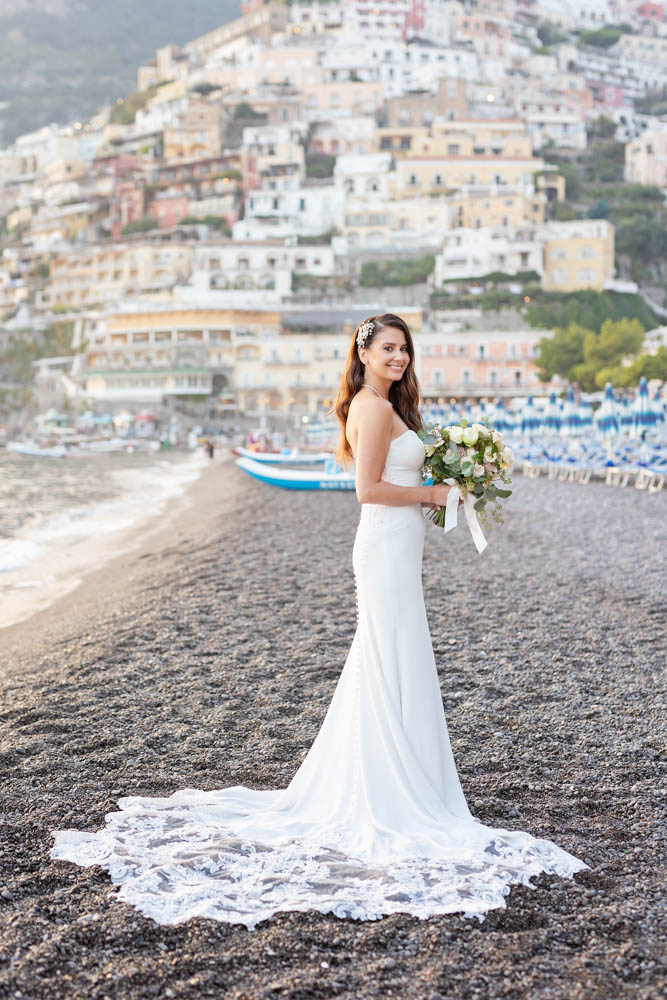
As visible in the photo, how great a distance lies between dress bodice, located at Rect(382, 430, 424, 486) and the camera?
14.4ft

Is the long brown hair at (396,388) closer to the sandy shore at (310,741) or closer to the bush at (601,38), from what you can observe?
the sandy shore at (310,741)

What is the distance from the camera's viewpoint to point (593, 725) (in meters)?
5.89

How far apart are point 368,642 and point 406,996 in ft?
5.02

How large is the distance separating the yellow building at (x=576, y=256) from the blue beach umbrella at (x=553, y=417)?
43272 mm

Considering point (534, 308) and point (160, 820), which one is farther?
point (534, 308)

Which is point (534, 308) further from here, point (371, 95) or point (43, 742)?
point (43, 742)

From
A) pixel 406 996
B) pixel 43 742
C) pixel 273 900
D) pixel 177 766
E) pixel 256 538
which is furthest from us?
pixel 256 538

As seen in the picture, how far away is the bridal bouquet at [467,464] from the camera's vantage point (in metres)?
4.42

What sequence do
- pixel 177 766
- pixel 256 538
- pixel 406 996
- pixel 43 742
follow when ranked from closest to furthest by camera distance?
pixel 406 996 → pixel 177 766 → pixel 43 742 → pixel 256 538

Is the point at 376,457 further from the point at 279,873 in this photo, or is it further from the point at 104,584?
the point at 104,584

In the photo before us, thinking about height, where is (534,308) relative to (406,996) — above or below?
above

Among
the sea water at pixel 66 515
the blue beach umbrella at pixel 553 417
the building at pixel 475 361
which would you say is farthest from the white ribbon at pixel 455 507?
the building at pixel 475 361

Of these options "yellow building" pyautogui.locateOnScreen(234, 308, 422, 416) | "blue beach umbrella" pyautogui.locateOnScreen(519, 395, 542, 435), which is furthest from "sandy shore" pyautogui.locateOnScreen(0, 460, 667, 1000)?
"yellow building" pyautogui.locateOnScreen(234, 308, 422, 416)

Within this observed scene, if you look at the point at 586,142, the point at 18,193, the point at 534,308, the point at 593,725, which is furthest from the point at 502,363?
the point at 18,193
